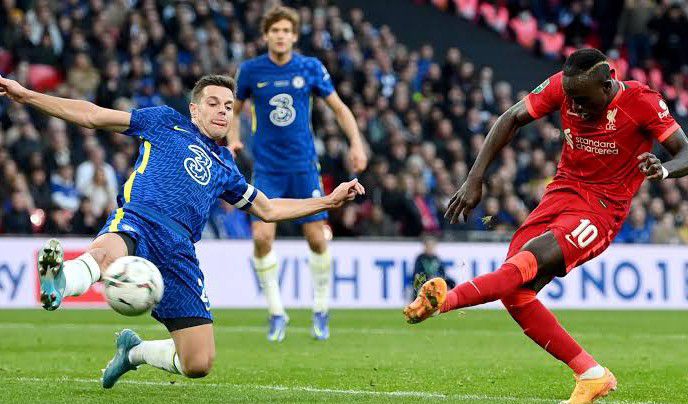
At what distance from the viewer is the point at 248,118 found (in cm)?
1931

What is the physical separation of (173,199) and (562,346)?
2433 mm

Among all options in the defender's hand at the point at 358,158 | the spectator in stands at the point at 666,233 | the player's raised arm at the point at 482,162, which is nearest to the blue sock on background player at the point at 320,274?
the defender's hand at the point at 358,158

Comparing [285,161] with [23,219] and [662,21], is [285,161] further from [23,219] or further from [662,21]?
[662,21]

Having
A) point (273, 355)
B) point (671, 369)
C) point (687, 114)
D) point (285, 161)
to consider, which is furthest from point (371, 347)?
point (687, 114)

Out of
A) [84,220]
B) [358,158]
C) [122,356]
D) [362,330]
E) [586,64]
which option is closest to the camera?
[586,64]

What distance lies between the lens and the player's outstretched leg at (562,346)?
728cm

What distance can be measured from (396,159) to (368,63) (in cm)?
237

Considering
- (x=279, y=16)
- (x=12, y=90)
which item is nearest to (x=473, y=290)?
(x=12, y=90)

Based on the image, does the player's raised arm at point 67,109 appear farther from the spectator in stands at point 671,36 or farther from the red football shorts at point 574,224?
the spectator in stands at point 671,36

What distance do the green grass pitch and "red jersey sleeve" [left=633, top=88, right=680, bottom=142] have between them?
1.54m

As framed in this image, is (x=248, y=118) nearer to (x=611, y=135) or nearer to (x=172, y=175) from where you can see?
(x=172, y=175)

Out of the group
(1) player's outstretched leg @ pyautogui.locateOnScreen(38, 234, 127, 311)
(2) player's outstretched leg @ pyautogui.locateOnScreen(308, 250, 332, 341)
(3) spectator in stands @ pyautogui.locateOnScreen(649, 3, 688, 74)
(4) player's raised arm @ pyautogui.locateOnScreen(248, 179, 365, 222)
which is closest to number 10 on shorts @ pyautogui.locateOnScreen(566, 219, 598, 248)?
(4) player's raised arm @ pyautogui.locateOnScreen(248, 179, 365, 222)

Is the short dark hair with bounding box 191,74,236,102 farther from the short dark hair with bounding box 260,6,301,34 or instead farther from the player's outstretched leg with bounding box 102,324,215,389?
the short dark hair with bounding box 260,6,301,34

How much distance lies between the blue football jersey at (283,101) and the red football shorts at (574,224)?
4597 millimetres
